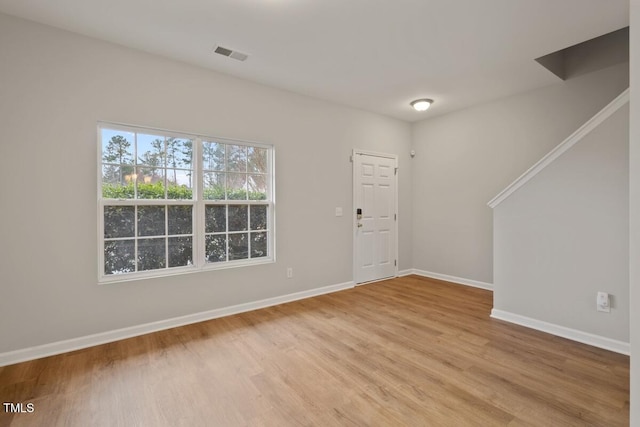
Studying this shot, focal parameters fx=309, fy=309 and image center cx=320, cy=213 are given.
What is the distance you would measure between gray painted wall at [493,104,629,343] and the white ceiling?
104 cm

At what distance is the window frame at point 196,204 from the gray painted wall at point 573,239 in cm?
271

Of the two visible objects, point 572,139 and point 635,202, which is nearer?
point 635,202

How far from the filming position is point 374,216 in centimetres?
506

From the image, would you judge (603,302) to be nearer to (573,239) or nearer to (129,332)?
(573,239)

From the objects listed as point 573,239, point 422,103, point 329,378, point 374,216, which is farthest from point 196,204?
point 573,239

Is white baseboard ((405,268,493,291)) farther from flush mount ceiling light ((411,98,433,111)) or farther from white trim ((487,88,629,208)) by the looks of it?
flush mount ceiling light ((411,98,433,111))

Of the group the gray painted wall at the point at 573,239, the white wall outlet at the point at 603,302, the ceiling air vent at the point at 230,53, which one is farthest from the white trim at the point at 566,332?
the ceiling air vent at the point at 230,53

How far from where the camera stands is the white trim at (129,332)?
254cm

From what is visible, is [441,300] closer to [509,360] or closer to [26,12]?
[509,360]

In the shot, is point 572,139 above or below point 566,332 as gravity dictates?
above

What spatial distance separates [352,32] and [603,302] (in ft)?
10.8

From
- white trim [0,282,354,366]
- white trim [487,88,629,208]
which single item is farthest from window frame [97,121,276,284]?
white trim [487,88,629,208]

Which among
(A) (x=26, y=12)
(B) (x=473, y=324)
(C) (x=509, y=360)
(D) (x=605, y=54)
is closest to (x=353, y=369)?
(C) (x=509, y=360)

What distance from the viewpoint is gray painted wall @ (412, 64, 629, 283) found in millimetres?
3805
